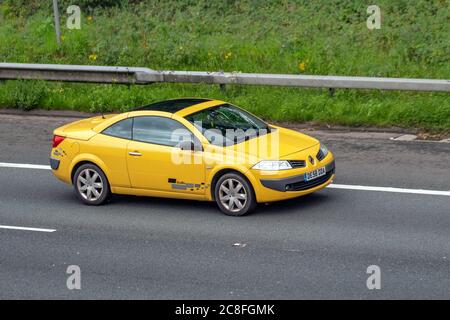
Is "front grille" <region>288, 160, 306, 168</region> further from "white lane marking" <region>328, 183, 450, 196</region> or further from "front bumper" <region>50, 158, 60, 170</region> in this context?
"front bumper" <region>50, 158, 60, 170</region>

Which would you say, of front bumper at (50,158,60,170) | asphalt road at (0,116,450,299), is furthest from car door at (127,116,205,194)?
front bumper at (50,158,60,170)

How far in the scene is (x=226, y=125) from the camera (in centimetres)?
1546

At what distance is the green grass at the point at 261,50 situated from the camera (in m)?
20.3

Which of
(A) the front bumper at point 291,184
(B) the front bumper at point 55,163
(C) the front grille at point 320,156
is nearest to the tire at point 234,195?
(A) the front bumper at point 291,184

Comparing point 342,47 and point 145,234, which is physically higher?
point 342,47

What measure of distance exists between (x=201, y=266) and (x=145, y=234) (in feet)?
5.55

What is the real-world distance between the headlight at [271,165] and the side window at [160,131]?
1206 mm

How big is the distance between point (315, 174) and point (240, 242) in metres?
1.87

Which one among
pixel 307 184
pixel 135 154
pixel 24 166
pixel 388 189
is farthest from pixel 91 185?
pixel 388 189

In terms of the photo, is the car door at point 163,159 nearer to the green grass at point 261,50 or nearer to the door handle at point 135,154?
the door handle at point 135,154

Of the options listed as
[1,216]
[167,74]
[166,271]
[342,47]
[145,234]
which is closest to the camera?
[166,271]
